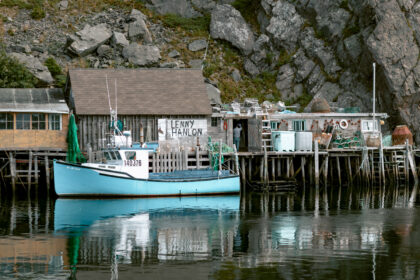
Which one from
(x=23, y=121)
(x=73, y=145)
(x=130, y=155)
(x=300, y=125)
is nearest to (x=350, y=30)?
(x=300, y=125)

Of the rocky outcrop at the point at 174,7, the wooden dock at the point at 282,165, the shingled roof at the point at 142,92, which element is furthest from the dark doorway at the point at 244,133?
the rocky outcrop at the point at 174,7

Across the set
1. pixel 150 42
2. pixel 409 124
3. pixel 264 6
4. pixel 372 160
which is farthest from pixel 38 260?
pixel 264 6

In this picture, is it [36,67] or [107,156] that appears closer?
[107,156]

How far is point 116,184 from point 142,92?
348 inches

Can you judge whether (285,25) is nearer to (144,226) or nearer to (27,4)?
(27,4)

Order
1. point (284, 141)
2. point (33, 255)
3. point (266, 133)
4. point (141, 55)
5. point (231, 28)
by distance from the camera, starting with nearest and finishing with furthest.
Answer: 1. point (33, 255)
2. point (284, 141)
3. point (266, 133)
4. point (141, 55)
5. point (231, 28)

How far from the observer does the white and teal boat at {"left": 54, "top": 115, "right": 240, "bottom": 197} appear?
3659 cm

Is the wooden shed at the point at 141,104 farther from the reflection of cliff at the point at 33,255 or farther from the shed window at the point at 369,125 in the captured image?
the reflection of cliff at the point at 33,255

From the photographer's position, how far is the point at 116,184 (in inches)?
1462

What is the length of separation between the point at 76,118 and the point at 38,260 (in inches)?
839

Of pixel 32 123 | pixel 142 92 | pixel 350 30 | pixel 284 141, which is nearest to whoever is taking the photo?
pixel 32 123

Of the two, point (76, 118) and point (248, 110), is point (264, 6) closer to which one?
point (248, 110)

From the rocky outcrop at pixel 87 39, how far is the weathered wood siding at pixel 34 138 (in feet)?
61.6

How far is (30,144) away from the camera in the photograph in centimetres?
4044
